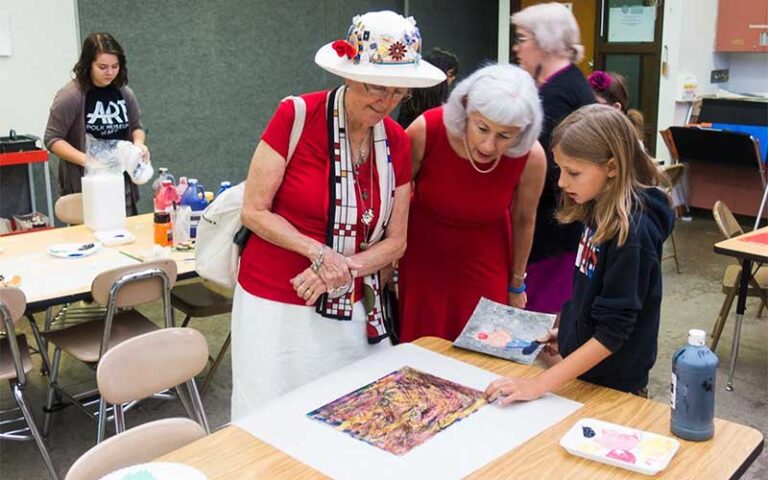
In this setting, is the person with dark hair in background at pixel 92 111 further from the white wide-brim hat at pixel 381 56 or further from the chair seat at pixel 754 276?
the chair seat at pixel 754 276

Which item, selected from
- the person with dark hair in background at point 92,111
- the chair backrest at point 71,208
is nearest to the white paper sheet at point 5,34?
the person with dark hair in background at point 92,111

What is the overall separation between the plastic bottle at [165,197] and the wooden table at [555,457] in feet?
6.87

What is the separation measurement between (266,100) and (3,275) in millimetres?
3964

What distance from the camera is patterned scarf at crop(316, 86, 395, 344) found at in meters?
1.96

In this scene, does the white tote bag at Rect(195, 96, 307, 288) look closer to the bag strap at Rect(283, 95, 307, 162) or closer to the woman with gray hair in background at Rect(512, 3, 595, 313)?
the bag strap at Rect(283, 95, 307, 162)

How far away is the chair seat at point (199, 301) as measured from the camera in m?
3.51

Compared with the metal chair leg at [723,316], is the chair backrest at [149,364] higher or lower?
higher

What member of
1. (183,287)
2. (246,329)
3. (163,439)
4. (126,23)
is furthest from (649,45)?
(163,439)

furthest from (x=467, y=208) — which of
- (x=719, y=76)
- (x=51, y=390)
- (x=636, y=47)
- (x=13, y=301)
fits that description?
(x=719, y=76)

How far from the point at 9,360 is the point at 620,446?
2314 mm

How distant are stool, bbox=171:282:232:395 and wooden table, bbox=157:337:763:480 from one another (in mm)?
1945

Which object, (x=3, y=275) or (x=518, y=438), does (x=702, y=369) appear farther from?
(x=3, y=275)

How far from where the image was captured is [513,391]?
1.71 meters

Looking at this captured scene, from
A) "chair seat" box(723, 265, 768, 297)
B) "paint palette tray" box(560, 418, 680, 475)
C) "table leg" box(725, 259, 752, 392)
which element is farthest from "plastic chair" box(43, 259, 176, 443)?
"chair seat" box(723, 265, 768, 297)
